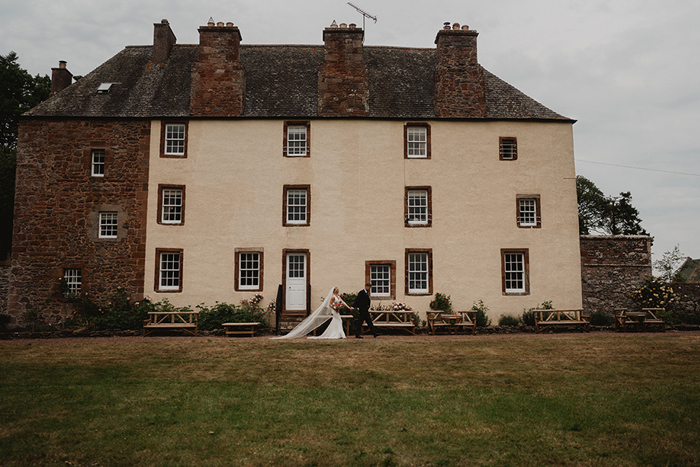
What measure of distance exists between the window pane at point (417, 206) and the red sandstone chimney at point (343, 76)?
3.85 m

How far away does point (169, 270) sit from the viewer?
20047mm

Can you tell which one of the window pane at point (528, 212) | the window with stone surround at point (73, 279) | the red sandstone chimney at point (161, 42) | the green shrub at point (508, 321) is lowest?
the green shrub at point (508, 321)

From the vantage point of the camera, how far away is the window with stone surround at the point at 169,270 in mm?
19891

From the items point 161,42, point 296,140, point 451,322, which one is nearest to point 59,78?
point 161,42

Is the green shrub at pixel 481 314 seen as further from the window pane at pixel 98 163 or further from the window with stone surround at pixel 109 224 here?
the window pane at pixel 98 163

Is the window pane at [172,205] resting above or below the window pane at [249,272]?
above

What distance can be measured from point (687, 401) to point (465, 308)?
39.0 ft

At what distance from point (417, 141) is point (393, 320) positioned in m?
7.39

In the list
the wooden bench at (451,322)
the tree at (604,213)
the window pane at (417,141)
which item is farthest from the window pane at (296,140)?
the tree at (604,213)

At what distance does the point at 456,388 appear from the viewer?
362 inches

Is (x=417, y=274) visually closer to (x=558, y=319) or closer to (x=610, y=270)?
(x=558, y=319)

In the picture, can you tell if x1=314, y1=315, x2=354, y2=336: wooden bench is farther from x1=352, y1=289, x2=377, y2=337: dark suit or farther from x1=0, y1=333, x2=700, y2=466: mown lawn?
x1=0, y1=333, x2=700, y2=466: mown lawn

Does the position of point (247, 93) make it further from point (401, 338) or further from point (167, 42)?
point (401, 338)

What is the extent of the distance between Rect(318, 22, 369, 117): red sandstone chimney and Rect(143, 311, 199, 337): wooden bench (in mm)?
9516
